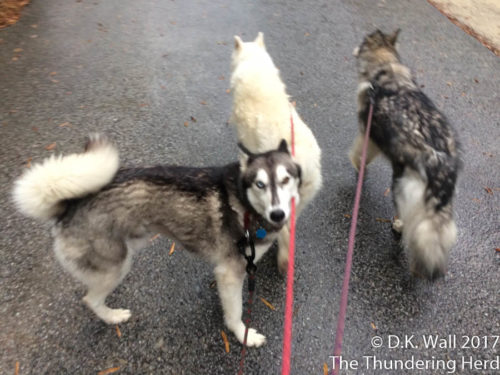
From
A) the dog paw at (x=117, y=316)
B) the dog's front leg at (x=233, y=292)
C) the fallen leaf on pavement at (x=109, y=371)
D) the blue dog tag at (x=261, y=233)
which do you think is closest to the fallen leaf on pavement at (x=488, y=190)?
the blue dog tag at (x=261, y=233)

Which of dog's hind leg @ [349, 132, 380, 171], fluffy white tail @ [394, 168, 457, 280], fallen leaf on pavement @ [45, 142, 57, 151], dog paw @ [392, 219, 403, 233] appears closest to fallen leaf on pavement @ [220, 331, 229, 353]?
fluffy white tail @ [394, 168, 457, 280]

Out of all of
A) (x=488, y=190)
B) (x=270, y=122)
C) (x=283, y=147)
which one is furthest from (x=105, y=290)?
(x=488, y=190)

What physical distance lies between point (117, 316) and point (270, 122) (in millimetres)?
2229

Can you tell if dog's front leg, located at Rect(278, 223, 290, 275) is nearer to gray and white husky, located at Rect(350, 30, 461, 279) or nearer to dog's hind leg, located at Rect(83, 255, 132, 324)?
gray and white husky, located at Rect(350, 30, 461, 279)

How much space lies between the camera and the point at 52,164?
2.01m

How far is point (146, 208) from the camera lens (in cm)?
224

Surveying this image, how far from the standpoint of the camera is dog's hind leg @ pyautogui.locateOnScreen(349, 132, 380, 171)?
3704mm

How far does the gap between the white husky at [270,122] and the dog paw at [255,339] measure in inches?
26.9

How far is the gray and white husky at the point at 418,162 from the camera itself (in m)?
2.66

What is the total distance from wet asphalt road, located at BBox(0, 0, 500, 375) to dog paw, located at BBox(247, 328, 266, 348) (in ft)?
0.29

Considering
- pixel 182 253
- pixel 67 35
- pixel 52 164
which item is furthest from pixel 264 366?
pixel 67 35

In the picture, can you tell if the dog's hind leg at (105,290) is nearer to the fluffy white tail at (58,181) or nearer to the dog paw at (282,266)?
the fluffy white tail at (58,181)

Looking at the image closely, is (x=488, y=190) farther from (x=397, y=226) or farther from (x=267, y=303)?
(x=267, y=303)

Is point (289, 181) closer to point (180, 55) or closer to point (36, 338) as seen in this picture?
point (36, 338)
